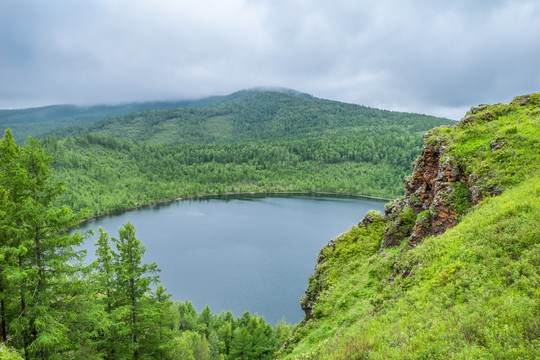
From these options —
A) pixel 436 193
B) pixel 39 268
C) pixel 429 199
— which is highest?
pixel 436 193

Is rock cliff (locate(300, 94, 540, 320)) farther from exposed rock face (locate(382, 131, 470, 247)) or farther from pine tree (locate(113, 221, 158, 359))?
pine tree (locate(113, 221, 158, 359))

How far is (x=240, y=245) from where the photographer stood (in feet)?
291

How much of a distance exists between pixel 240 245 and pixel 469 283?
8246 centimetres

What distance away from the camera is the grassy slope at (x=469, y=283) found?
7.14 metres

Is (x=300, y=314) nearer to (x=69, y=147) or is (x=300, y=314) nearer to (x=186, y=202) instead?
(x=186, y=202)

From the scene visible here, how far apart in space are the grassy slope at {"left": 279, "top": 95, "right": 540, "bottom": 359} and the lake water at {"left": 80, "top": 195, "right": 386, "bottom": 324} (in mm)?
42610

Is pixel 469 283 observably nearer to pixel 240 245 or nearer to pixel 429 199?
pixel 429 199

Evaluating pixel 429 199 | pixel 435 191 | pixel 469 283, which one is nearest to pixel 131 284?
pixel 469 283

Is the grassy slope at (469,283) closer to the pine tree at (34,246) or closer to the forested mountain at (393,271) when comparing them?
the forested mountain at (393,271)

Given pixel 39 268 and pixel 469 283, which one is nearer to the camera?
pixel 469 283

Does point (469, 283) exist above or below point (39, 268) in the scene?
above

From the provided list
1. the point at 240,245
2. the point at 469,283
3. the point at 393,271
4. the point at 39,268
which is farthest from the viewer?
the point at 240,245

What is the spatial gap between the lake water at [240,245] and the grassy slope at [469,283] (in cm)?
4261

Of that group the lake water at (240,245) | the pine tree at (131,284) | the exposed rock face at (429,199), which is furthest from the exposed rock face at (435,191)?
the lake water at (240,245)
